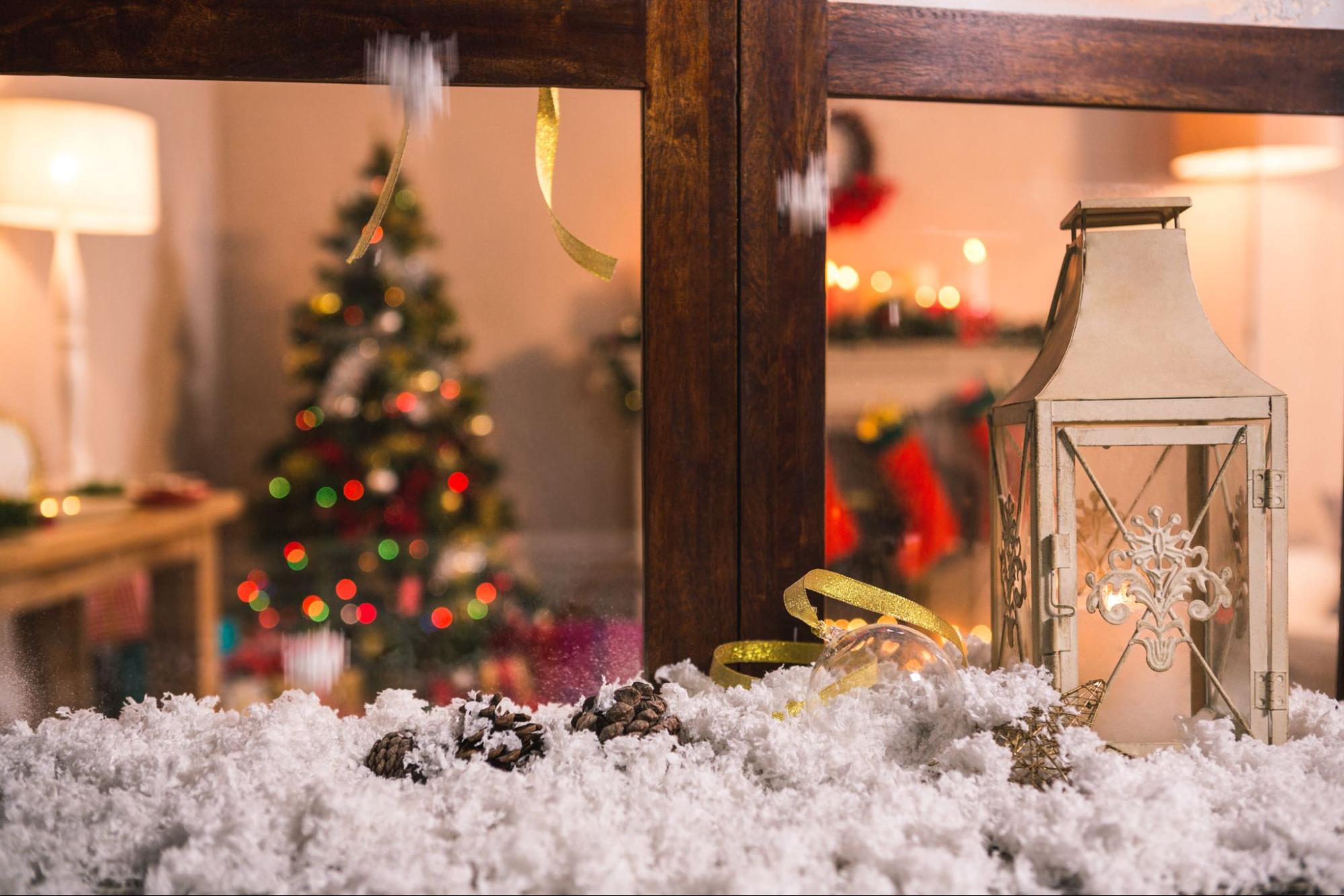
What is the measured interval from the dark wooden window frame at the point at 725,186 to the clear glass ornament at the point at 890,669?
0.50ft

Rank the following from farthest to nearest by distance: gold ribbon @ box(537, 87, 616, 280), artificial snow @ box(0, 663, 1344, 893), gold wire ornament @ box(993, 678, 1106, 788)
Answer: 1. gold ribbon @ box(537, 87, 616, 280)
2. gold wire ornament @ box(993, 678, 1106, 788)
3. artificial snow @ box(0, 663, 1344, 893)

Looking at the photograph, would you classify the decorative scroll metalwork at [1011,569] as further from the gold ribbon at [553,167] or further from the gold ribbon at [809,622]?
the gold ribbon at [553,167]

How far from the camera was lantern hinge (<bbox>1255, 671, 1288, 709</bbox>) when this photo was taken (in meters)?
0.79

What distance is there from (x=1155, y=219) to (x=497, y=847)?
787 millimetres

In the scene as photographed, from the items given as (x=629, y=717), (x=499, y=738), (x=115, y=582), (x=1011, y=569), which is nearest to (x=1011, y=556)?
(x=1011, y=569)

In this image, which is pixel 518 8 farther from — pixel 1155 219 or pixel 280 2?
pixel 1155 219

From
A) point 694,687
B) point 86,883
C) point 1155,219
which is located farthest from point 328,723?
point 1155,219

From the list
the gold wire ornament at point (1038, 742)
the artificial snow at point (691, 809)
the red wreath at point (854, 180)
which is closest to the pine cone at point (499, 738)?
the artificial snow at point (691, 809)

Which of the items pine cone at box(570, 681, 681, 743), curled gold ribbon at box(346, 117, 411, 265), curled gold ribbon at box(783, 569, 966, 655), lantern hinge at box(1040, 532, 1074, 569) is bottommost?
pine cone at box(570, 681, 681, 743)

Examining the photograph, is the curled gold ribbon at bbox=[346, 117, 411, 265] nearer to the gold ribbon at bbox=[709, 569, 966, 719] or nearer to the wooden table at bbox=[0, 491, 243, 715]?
the wooden table at bbox=[0, 491, 243, 715]

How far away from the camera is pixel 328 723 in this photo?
82cm

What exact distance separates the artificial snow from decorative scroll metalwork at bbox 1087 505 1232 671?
0.26 ft

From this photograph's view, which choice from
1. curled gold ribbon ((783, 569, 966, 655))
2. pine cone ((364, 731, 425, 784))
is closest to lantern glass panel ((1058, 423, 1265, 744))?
curled gold ribbon ((783, 569, 966, 655))

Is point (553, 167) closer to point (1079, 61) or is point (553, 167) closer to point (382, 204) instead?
point (382, 204)
